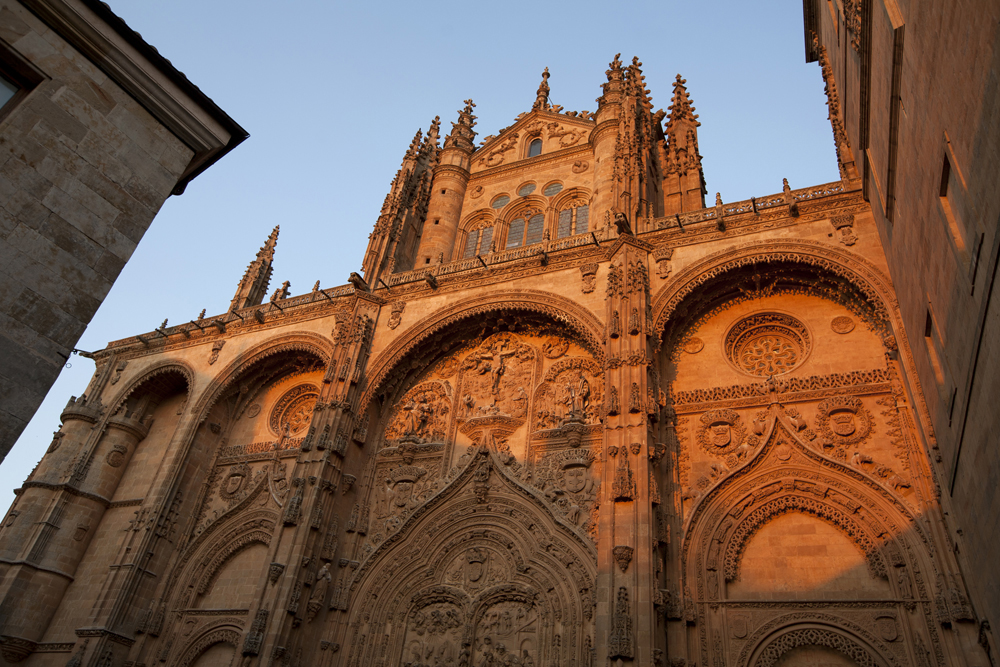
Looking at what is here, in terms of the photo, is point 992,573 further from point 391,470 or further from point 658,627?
point 391,470

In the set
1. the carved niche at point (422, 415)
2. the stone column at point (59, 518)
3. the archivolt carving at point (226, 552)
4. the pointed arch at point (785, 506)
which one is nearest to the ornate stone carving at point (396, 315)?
the carved niche at point (422, 415)

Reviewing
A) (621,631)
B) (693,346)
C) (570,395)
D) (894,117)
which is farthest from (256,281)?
(894,117)

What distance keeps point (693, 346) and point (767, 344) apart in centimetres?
167

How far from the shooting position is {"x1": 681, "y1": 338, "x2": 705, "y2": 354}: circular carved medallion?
55.5 ft

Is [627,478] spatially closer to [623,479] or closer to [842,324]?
Answer: [623,479]

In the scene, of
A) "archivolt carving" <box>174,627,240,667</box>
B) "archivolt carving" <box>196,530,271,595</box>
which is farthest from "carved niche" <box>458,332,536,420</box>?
"archivolt carving" <box>174,627,240,667</box>

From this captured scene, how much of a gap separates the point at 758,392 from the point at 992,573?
22.3ft

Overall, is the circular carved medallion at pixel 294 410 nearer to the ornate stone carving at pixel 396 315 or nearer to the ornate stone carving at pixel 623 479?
the ornate stone carving at pixel 396 315

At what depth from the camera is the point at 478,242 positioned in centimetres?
2438

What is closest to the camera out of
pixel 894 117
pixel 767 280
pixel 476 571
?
pixel 894 117

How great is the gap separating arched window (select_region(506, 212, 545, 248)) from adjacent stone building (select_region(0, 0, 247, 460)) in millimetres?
16500

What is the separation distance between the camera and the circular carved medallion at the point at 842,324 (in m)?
15.8

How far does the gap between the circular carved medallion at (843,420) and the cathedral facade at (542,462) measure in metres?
0.06

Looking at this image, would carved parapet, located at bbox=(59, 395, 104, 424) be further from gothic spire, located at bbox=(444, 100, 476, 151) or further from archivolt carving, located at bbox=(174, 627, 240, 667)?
gothic spire, located at bbox=(444, 100, 476, 151)
